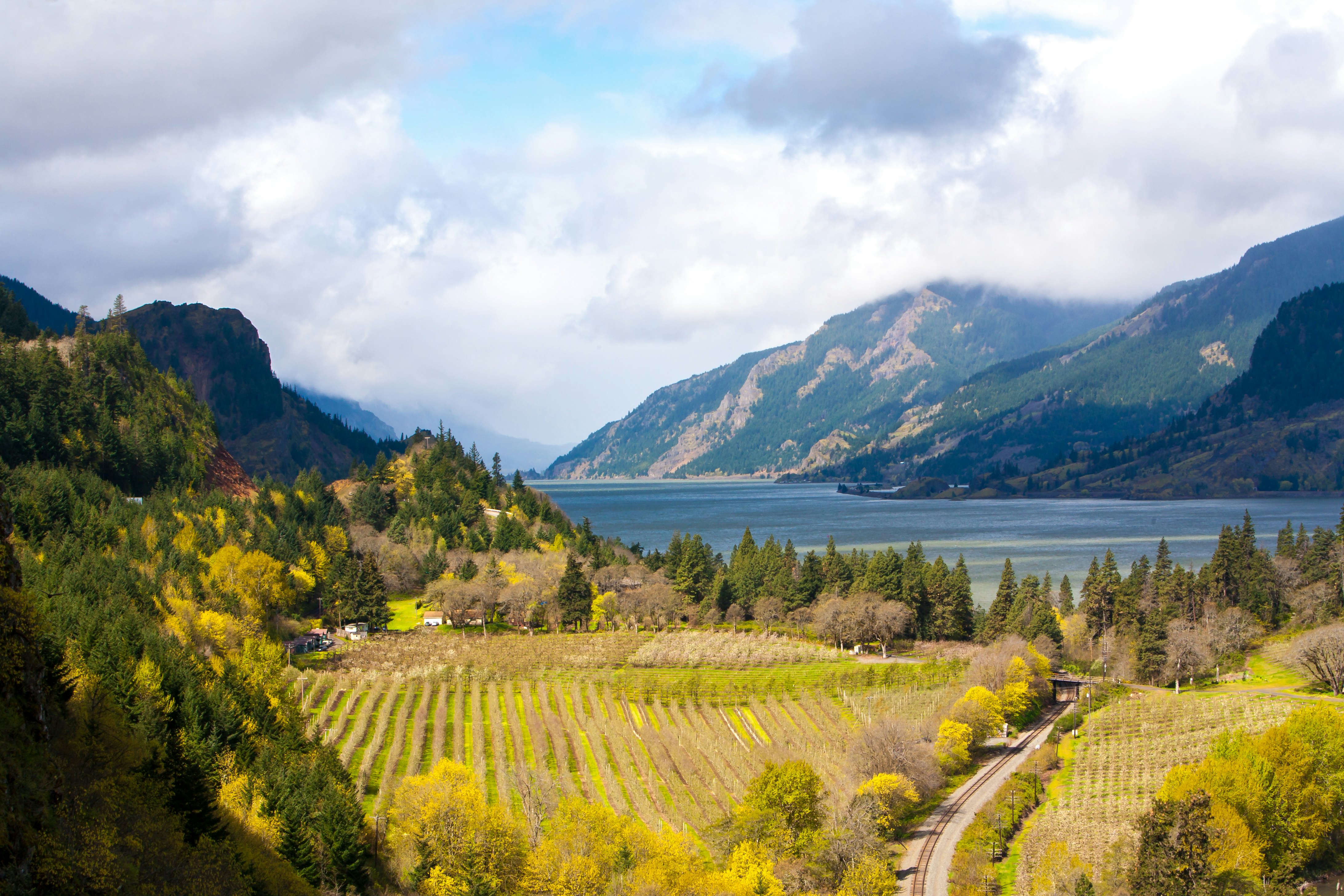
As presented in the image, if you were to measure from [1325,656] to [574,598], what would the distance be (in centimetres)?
6342

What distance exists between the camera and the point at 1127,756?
57469 mm

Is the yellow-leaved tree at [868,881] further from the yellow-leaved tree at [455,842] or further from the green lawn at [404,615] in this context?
the green lawn at [404,615]

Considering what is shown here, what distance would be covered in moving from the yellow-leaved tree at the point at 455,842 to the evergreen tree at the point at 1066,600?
2891 inches

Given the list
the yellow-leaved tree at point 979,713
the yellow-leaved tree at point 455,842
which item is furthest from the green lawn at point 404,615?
the yellow-leaved tree at point 979,713

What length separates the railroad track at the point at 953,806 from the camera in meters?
41.8

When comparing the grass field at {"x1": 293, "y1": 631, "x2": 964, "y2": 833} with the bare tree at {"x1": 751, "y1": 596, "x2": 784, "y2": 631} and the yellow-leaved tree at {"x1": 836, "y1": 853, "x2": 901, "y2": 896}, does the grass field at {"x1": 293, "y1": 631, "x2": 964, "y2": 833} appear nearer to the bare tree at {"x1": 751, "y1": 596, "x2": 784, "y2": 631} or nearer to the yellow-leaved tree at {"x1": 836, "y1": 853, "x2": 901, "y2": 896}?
the yellow-leaved tree at {"x1": 836, "y1": 853, "x2": 901, "y2": 896}

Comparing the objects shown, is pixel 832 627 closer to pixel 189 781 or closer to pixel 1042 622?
pixel 1042 622

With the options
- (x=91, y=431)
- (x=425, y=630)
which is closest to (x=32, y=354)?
(x=91, y=431)

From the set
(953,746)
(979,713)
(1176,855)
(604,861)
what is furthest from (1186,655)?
(604,861)

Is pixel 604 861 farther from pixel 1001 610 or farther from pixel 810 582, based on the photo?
pixel 810 582

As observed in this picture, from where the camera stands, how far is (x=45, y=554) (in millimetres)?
71375

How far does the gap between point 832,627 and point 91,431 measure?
88.8 metres

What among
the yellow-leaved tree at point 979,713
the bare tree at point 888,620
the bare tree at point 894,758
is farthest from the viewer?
the bare tree at point 888,620

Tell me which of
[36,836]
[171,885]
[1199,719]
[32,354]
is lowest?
[1199,719]
